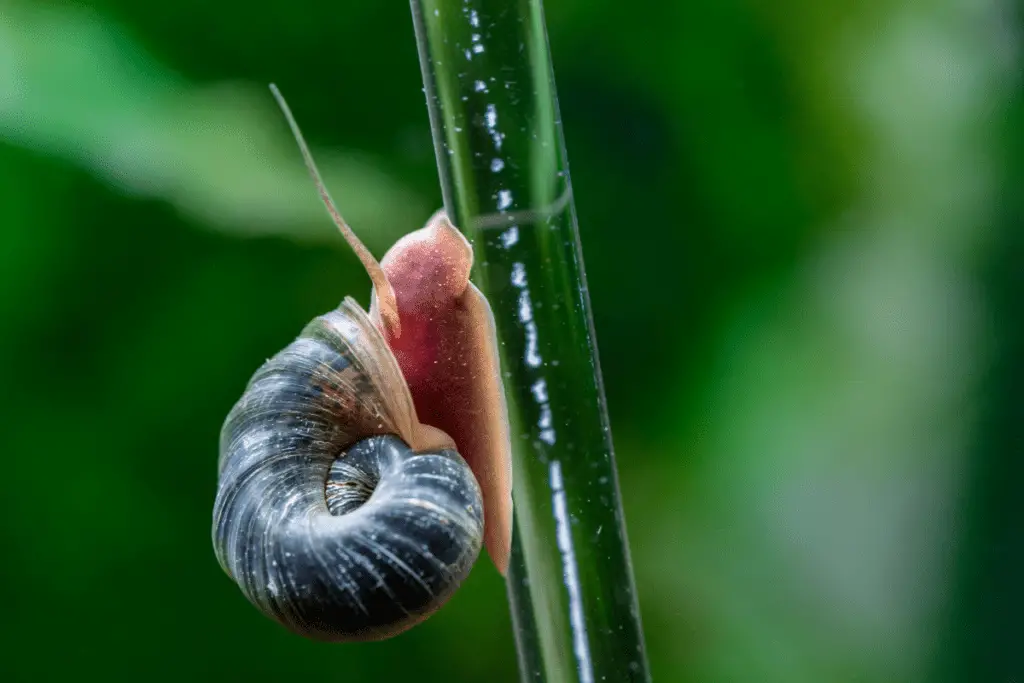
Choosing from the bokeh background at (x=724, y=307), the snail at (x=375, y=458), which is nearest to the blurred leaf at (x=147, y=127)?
the bokeh background at (x=724, y=307)

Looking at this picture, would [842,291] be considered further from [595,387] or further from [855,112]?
[595,387]

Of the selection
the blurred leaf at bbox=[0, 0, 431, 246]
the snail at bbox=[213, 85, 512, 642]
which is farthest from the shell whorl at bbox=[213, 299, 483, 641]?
the blurred leaf at bbox=[0, 0, 431, 246]

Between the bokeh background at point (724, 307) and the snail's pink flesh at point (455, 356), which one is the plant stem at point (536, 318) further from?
the bokeh background at point (724, 307)

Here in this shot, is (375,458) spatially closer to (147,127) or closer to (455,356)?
(455,356)

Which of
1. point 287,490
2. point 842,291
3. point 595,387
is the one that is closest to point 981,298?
point 842,291

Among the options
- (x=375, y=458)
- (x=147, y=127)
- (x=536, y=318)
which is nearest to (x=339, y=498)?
(x=375, y=458)

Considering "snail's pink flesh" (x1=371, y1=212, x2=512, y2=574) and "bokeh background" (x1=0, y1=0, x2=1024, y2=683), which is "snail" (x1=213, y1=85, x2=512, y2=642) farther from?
"bokeh background" (x1=0, y1=0, x2=1024, y2=683)
